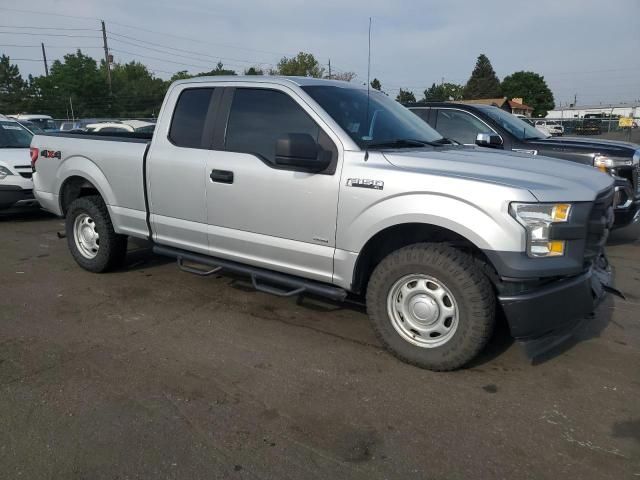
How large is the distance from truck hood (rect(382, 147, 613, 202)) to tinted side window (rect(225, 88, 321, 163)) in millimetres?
749

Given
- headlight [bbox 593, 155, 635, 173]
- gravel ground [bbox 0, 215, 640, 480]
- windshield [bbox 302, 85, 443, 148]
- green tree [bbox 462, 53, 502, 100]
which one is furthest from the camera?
green tree [bbox 462, 53, 502, 100]

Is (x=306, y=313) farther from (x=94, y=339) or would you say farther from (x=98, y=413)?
(x=98, y=413)

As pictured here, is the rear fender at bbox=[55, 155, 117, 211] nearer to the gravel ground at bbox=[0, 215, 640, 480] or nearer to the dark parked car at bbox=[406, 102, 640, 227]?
the gravel ground at bbox=[0, 215, 640, 480]

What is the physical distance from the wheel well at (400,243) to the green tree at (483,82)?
93.8 m

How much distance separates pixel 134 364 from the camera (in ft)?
12.2

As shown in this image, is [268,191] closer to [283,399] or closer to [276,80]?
[276,80]

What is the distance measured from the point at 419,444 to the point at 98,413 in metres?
1.84

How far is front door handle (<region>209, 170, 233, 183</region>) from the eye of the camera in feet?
14.3

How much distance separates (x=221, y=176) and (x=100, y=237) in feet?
6.54

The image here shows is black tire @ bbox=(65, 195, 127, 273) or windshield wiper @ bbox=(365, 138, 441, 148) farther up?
windshield wiper @ bbox=(365, 138, 441, 148)

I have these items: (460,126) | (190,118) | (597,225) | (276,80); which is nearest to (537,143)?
(460,126)

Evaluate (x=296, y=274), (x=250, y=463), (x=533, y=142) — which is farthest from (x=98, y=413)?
(x=533, y=142)

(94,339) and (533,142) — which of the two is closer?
(94,339)

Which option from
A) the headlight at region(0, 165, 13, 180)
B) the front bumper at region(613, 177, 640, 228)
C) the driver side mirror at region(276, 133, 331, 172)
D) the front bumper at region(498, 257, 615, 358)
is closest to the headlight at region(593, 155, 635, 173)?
the front bumper at region(613, 177, 640, 228)
